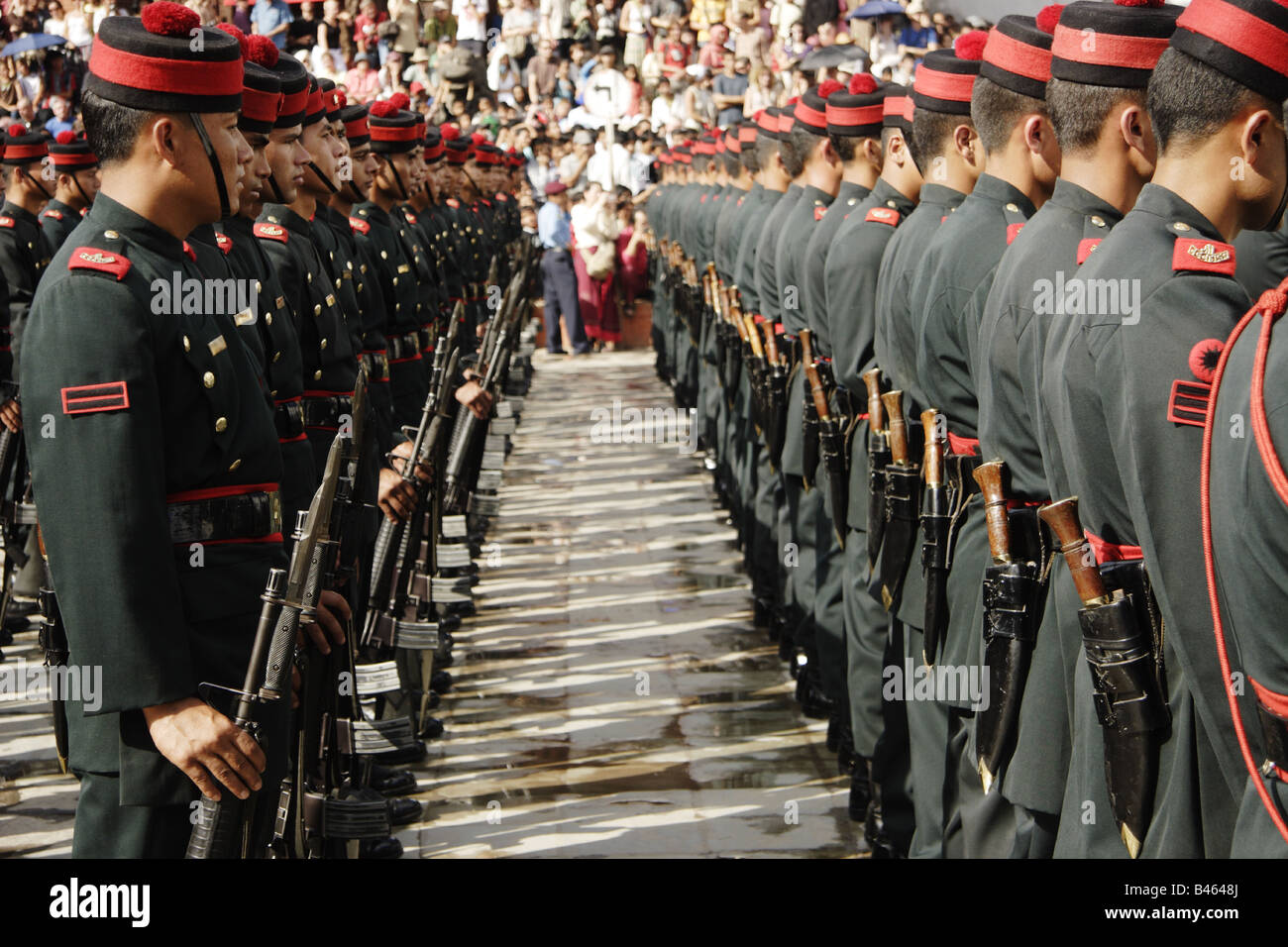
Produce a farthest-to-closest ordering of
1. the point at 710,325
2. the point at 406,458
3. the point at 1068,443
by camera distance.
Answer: the point at 710,325
the point at 406,458
the point at 1068,443

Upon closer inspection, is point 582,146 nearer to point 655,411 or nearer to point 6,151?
point 655,411

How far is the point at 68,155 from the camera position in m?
7.89

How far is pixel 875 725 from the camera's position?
479 centimetres

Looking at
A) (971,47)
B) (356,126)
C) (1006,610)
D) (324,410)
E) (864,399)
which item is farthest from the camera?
(356,126)

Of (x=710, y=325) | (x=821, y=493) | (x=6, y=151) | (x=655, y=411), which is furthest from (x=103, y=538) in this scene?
(x=655, y=411)

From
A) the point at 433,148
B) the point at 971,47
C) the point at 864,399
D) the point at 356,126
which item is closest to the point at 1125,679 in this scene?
the point at 971,47

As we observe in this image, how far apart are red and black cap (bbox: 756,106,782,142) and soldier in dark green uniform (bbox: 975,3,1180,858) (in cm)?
513

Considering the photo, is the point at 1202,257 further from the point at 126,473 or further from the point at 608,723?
the point at 608,723

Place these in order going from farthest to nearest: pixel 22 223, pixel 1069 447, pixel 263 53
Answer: pixel 22 223
pixel 263 53
pixel 1069 447

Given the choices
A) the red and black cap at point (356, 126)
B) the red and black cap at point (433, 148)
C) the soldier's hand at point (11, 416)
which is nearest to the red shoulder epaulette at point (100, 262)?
the red and black cap at point (356, 126)

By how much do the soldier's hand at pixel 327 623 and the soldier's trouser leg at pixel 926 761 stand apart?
4.59ft

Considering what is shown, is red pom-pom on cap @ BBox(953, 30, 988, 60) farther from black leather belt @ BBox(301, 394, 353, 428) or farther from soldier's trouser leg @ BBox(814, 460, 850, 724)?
black leather belt @ BBox(301, 394, 353, 428)

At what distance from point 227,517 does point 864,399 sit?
251cm

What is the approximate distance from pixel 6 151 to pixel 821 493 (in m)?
4.86
